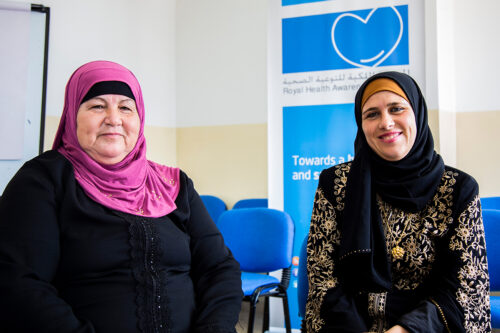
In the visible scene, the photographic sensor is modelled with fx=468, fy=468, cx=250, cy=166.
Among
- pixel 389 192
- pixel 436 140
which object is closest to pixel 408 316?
pixel 389 192

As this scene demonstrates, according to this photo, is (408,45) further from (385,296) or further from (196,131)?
(196,131)

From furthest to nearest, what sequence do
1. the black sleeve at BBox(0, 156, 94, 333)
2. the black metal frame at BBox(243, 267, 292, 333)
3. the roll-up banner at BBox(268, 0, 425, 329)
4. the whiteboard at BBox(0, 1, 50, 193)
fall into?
the whiteboard at BBox(0, 1, 50, 193) → the roll-up banner at BBox(268, 0, 425, 329) → the black metal frame at BBox(243, 267, 292, 333) → the black sleeve at BBox(0, 156, 94, 333)

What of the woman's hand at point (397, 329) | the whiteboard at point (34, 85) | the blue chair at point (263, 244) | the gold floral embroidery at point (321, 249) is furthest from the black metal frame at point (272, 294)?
the whiteboard at point (34, 85)

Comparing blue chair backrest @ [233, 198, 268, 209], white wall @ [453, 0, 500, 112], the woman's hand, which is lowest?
the woman's hand

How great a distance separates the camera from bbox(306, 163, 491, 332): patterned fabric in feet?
4.52

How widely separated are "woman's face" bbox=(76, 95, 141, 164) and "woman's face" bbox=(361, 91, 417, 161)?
77cm

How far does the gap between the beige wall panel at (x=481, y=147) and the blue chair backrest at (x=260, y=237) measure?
1.76 metres

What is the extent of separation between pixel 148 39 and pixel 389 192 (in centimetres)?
332

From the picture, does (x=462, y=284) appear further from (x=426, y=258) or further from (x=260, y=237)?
(x=260, y=237)

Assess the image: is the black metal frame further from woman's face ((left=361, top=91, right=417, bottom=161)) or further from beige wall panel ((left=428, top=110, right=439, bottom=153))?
beige wall panel ((left=428, top=110, right=439, bottom=153))

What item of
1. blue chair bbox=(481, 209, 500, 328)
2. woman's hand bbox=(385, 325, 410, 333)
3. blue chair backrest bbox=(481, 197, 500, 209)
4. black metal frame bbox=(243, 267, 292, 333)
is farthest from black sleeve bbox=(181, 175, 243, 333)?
blue chair backrest bbox=(481, 197, 500, 209)

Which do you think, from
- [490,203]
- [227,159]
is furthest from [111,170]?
[227,159]

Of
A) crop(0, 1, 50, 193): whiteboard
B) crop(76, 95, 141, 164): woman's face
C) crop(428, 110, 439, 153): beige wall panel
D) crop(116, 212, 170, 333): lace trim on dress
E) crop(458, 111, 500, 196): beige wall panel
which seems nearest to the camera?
crop(116, 212, 170, 333): lace trim on dress

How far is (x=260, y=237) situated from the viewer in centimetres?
256
